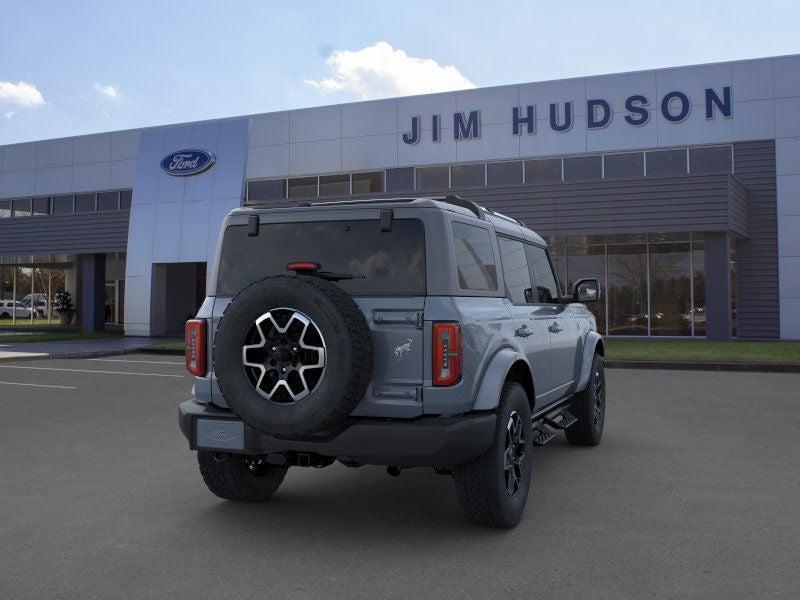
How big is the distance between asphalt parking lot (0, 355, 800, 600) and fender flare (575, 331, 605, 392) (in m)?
0.70

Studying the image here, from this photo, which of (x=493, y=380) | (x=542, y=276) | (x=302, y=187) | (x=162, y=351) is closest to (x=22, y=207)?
(x=302, y=187)

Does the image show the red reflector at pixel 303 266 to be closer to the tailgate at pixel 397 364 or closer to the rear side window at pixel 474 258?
the tailgate at pixel 397 364

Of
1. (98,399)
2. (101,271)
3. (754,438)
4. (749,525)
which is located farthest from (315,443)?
(101,271)

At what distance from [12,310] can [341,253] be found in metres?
41.0

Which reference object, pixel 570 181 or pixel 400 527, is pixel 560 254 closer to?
pixel 570 181

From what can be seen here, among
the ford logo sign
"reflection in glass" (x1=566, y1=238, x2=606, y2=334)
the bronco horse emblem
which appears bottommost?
the bronco horse emblem

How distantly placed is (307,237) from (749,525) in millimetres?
3336

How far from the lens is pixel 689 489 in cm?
557

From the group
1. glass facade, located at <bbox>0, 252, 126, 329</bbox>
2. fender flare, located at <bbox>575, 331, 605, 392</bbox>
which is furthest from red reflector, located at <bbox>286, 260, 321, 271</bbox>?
glass facade, located at <bbox>0, 252, 126, 329</bbox>

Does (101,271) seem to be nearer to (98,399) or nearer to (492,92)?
(492,92)

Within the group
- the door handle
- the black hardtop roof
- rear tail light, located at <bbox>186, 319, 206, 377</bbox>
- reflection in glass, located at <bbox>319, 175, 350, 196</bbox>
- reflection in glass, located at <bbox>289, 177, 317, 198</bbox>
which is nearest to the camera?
the black hardtop roof

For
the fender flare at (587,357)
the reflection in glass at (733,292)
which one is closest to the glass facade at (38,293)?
the reflection in glass at (733,292)

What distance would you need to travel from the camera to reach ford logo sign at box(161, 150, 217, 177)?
25.8 meters

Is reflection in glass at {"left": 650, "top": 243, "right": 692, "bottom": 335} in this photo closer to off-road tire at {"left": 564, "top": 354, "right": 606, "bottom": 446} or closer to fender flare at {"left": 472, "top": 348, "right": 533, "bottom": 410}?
off-road tire at {"left": 564, "top": 354, "right": 606, "bottom": 446}
